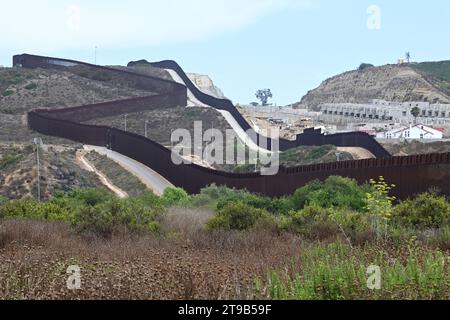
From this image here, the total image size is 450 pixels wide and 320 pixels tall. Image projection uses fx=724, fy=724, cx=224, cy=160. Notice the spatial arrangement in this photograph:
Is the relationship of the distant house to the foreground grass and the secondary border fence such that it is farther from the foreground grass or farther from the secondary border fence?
the foreground grass

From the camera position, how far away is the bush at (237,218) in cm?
1842

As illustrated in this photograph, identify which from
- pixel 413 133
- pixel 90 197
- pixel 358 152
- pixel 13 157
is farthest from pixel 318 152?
pixel 90 197

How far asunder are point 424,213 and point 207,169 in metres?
28.6

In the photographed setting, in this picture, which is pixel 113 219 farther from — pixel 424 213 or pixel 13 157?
pixel 13 157

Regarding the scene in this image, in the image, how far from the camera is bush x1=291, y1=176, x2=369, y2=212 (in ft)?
95.6

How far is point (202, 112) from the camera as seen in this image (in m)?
93.6

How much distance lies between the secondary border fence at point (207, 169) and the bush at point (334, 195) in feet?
5.90

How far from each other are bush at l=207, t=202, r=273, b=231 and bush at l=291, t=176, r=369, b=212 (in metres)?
9.23

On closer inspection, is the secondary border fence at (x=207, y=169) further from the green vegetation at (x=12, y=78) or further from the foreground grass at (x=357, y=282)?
the foreground grass at (x=357, y=282)

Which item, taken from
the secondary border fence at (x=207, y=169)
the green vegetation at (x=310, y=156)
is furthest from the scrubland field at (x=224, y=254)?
the green vegetation at (x=310, y=156)

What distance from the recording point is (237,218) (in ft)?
62.8

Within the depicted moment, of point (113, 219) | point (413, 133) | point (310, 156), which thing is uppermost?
point (113, 219)

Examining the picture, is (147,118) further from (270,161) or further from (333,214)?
(333,214)

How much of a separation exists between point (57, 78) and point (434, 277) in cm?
10800
